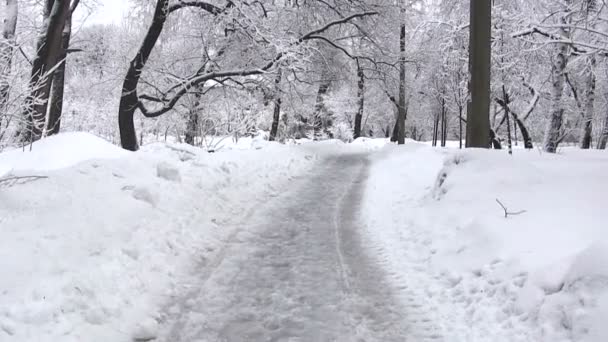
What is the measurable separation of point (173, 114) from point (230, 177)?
13342mm

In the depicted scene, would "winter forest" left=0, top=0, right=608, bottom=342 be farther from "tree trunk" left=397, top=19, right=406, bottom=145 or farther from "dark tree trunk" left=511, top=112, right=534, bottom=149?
"tree trunk" left=397, top=19, right=406, bottom=145

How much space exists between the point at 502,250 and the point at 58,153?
823 centimetres

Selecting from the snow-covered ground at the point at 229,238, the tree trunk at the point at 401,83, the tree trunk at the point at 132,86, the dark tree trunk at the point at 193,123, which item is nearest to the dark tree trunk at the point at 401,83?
the tree trunk at the point at 401,83

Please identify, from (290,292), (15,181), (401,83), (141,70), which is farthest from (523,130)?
(15,181)

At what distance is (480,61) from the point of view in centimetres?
963

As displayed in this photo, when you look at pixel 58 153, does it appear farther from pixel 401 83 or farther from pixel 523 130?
pixel 523 130

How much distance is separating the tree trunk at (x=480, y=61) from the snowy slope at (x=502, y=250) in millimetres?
1191

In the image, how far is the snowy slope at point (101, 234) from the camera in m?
3.96

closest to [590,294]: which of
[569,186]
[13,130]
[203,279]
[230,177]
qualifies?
[569,186]

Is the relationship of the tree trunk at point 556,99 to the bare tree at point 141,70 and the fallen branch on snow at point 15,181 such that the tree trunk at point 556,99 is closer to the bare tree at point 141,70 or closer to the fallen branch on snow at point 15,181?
the bare tree at point 141,70

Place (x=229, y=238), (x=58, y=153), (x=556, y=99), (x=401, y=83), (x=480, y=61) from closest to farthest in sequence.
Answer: (x=229, y=238) → (x=58, y=153) → (x=480, y=61) → (x=556, y=99) → (x=401, y=83)

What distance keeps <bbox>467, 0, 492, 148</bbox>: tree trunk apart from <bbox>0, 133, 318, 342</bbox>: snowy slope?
17.4 feet

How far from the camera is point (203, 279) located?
5340mm

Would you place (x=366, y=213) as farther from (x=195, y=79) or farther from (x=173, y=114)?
(x=173, y=114)
